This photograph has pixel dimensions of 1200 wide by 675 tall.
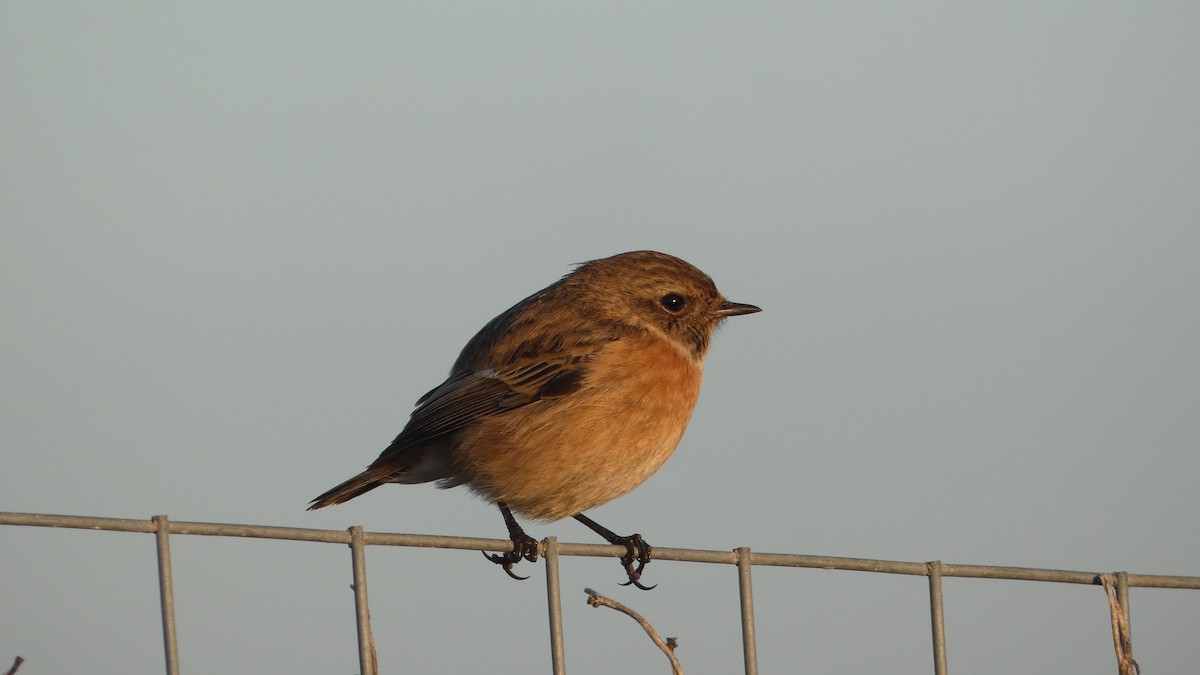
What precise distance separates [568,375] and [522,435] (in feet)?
1.25

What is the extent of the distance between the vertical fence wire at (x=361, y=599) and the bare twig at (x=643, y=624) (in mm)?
868

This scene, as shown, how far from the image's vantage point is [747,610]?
4004 mm

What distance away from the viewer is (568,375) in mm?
7016

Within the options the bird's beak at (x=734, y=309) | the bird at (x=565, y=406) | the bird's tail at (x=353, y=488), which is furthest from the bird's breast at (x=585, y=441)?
the bird's beak at (x=734, y=309)

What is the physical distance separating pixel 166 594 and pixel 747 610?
1.60m

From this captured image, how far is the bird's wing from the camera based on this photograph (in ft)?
23.0

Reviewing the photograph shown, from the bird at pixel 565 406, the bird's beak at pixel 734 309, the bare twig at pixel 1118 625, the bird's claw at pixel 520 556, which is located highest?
the bird's beak at pixel 734 309

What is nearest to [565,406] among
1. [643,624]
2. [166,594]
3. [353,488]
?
[353,488]

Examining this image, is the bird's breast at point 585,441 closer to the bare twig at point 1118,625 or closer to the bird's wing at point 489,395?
the bird's wing at point 489,395

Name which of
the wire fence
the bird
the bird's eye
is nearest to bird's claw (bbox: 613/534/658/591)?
the bird

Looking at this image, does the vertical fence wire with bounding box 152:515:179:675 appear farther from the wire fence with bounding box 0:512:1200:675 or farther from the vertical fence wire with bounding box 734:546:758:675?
the vertical fence wire with bounding box 734:546:758:675

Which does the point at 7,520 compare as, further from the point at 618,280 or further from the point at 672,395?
the point at 618,280

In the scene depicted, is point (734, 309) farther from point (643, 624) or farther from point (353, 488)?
point (643, 624)

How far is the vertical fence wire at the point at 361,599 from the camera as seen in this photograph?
11.3ft
